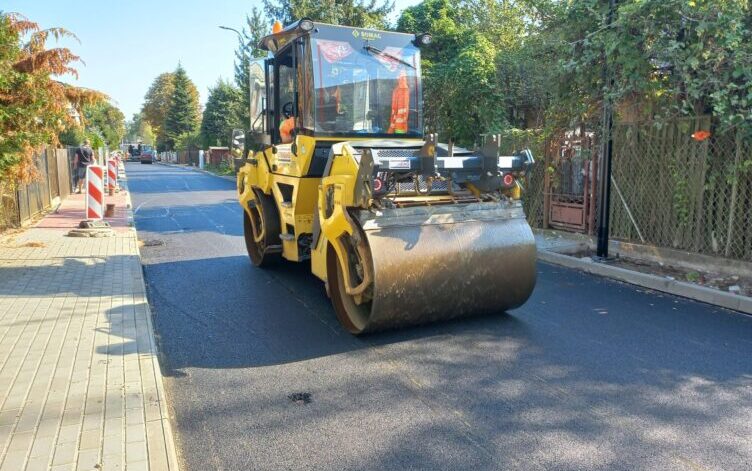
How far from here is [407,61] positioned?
23.0 feet

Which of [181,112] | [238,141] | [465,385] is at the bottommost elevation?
[465,385]

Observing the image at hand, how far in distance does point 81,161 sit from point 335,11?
11.2 meters

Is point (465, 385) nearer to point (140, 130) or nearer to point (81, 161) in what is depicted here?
point (81, 161)

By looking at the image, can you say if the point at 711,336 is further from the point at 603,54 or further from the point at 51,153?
the point at 51,153

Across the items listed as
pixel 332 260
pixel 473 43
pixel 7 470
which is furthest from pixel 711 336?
pixel 473 43

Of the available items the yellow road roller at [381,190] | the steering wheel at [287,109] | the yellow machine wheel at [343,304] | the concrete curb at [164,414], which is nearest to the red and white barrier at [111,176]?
the yellow road roller at [381,190]

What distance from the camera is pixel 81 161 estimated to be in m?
22.0

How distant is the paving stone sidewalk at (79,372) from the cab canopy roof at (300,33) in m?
3.29

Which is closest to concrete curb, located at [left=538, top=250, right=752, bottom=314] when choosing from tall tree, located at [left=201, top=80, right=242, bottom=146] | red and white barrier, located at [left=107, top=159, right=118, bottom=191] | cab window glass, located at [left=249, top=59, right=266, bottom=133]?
cab window glass, located at [left=249, top=59, right=266, bottom=133]

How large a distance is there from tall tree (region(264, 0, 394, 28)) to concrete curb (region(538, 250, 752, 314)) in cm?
1578

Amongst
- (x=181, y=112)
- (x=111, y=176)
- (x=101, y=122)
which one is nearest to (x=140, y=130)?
(x=181, y=112)

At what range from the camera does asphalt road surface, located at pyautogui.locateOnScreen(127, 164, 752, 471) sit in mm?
3348

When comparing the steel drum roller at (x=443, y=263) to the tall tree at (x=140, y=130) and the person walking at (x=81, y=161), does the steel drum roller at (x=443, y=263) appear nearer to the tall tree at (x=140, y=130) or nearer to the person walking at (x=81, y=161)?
the person walking at (x=81, y=161)

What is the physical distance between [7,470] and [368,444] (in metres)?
1.91
